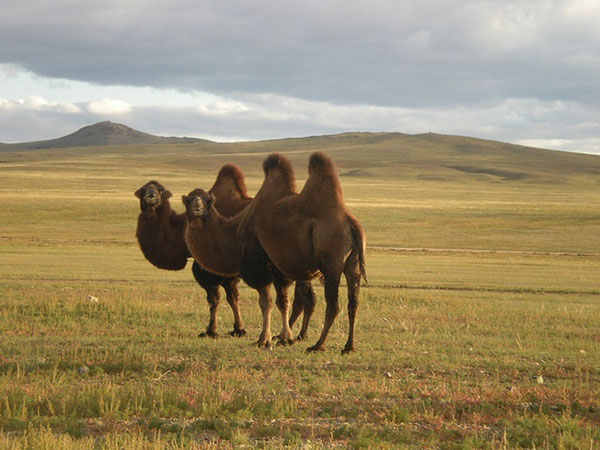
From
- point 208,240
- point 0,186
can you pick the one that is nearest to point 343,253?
point 208,240

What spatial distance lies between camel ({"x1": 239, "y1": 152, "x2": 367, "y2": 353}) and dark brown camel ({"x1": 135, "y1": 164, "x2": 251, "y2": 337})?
1.60 metres

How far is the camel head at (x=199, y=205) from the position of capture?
42.6 feet

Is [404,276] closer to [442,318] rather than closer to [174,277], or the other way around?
[174,277]

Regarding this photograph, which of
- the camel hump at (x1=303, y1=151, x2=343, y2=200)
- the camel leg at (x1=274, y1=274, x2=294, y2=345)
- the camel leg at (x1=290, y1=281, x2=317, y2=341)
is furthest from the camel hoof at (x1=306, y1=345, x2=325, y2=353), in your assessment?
the camel hump at (x1=303, y1=151, x2=343, y2=200)

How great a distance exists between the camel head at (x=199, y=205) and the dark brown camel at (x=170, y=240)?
3.39 feet

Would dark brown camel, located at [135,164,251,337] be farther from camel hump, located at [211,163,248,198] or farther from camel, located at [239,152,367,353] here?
camel, located at [239,152,367,353]

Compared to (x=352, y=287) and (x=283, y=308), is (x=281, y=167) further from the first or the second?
(x=352, y=287)

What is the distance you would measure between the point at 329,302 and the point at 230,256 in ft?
6.91

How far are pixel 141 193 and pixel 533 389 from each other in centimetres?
773

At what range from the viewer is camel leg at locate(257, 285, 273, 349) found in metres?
12.1

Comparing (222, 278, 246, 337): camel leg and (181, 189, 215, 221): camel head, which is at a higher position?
(181, 189, 215, 221): camel head

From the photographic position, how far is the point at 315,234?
1157 centimetres

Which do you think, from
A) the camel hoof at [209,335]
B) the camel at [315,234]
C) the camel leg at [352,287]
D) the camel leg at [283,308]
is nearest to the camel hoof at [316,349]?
the camel at [315,234]

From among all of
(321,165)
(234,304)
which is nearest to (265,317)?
(234,304)
